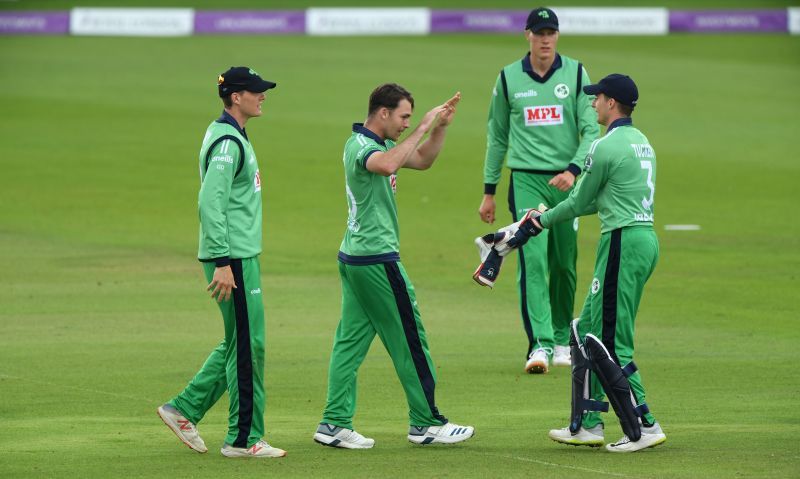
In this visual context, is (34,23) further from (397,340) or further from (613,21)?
(397,340)

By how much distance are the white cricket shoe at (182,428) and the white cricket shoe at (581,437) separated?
7.23 ft

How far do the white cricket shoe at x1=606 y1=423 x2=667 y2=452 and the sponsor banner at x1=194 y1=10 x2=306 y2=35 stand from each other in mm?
37350

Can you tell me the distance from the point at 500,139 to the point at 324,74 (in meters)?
24.5

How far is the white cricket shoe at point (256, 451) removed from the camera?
27.9 ft

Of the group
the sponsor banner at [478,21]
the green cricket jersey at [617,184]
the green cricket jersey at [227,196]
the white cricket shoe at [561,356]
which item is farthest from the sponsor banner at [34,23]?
the green cricket jersey at [617,184]

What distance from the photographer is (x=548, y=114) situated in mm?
12227

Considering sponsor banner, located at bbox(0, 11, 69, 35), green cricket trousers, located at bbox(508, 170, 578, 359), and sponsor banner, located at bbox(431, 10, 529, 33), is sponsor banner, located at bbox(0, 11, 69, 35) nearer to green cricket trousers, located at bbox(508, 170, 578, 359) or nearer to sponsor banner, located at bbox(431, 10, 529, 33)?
sponsor banner, located at bbox(431, 10, 529, 33)

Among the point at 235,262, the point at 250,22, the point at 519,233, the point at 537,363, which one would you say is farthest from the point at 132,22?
the point at 235,262

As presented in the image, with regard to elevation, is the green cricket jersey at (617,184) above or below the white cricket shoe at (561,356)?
above

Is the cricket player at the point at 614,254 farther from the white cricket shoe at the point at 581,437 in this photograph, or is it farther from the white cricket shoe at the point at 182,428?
the white cricket shoe at the point at 182,428

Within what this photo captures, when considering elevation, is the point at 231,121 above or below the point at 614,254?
above

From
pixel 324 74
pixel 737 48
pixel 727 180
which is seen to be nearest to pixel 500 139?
pixel 727 180

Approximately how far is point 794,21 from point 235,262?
38.3 metres

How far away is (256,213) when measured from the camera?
8.70 meters
